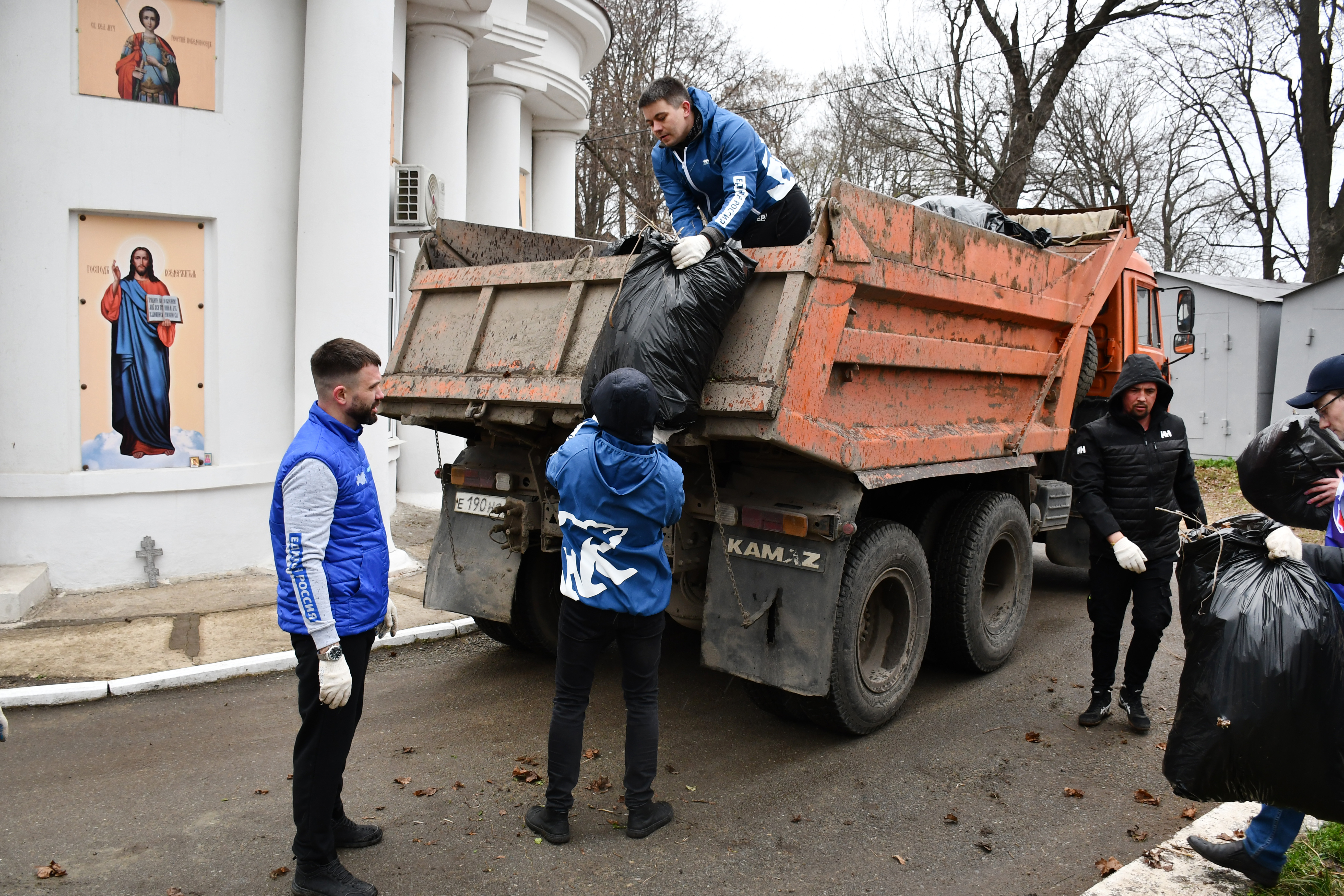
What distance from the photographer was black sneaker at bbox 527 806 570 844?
3.42 metres

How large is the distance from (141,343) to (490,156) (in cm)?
527

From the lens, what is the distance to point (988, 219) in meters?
5.82

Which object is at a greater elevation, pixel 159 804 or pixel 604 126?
pixel 604 126

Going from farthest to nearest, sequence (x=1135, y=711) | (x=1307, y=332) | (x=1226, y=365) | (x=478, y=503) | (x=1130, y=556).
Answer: (x=1226, y=365)
(x=1307, y=332)
(x=478, y=503)
(x=1135, y=711)
(x=1130, y=556)

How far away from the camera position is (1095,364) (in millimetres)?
6469

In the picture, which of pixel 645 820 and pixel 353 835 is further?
pixel 645 820

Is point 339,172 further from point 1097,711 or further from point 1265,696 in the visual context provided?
point 1265,696

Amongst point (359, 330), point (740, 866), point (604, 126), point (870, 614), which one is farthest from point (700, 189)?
point (604, 126)

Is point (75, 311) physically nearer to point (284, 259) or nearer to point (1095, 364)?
point (284, 259)

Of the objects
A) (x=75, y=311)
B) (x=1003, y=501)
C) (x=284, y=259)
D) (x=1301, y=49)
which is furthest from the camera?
(x=1301, y=49)

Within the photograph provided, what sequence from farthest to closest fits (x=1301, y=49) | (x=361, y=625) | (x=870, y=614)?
(x=1301, y=49)
(x=870, y=614)
(x=361, y=625)

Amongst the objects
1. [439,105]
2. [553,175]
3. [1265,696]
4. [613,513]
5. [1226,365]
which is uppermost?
[553,175]

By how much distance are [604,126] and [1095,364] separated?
1833 centimetres

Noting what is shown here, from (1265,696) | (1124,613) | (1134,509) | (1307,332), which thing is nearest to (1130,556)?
(1134,509)
